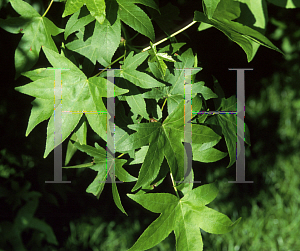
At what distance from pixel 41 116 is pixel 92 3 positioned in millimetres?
388

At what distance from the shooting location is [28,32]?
106cm

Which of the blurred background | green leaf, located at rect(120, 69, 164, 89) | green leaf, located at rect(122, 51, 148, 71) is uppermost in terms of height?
green leaf, located at rect(122, 51, 148, 71)

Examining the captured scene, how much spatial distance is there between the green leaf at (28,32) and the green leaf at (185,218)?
0.59 metres

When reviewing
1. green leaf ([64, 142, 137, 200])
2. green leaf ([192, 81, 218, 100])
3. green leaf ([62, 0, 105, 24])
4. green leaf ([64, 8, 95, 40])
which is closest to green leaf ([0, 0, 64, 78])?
green leaf ([64, 8, 95, 40])

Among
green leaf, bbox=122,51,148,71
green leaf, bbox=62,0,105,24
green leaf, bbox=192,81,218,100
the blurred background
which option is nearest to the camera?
green leaf, bbox=62,0,105,24

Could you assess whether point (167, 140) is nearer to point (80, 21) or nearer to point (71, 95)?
point (71, 95)

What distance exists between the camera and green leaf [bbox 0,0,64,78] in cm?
103

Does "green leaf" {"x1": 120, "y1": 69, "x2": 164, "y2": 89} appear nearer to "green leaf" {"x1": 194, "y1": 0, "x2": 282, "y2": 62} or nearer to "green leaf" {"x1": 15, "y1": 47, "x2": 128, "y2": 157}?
"green leaf" {"x1": 15, "y1": 47, "x2": 128, "y2": 157}

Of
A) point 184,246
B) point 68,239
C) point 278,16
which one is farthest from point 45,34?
point 278,16

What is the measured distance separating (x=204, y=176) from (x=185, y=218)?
65.0 inches

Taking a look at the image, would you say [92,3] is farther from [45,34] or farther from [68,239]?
[68,239]

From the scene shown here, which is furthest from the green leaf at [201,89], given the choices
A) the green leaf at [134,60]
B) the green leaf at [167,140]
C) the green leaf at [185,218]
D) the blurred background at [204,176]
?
the blurred background at [204,176]

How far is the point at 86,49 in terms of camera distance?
3.54 feet

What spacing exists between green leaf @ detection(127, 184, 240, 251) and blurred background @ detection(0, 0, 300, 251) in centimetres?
50
